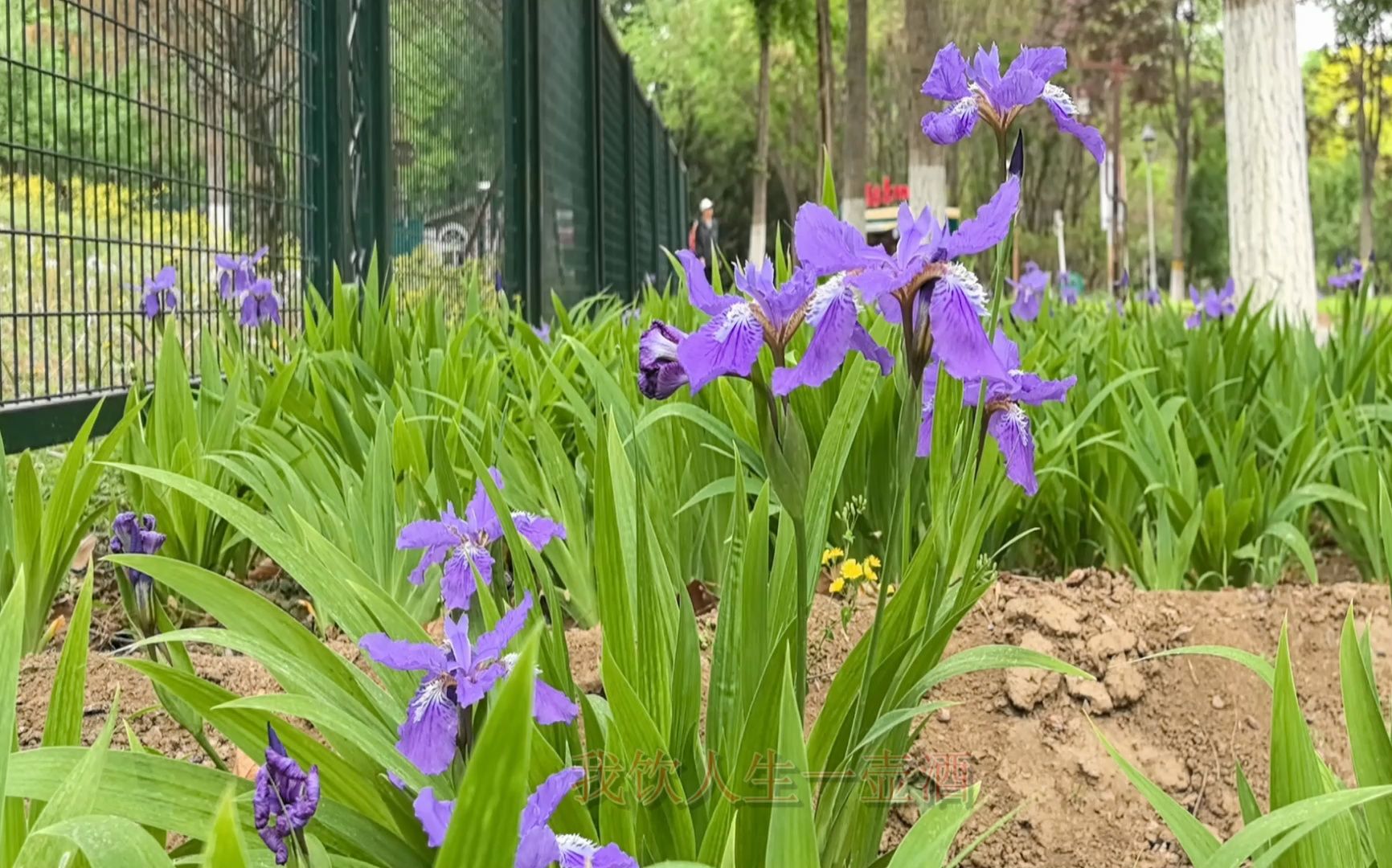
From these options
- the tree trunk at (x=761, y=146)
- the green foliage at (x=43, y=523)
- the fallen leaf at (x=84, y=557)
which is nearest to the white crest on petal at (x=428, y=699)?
the green foliage at (x=43, y=523)

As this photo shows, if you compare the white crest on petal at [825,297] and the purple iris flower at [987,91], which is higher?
the purple iris flower at [987,91]

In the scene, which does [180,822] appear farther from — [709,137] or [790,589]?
[709,137]

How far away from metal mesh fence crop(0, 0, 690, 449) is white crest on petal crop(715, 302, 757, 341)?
1983mm

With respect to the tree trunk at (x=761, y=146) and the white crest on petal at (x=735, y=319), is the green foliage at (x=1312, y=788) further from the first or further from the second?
the tree trunk at (x=761, y=146)

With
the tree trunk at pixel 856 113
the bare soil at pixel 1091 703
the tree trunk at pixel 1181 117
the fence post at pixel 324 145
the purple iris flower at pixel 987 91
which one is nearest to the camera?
the purple iris flower at pixel 987 91

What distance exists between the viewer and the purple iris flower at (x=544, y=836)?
2.21ft

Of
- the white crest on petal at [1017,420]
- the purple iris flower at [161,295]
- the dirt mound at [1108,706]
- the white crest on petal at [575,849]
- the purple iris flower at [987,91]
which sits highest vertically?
the purple iris flower at [161,295]

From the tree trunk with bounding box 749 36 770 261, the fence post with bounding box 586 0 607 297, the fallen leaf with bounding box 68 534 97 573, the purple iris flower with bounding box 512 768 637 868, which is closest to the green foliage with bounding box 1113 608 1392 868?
the purple iris flower with bounding box 512 768 637 868

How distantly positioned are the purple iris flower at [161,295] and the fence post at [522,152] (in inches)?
130

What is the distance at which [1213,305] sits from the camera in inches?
171

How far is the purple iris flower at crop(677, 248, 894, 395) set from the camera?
897 mm

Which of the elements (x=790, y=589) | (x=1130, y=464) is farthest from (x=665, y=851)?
(x=1130, y=464)

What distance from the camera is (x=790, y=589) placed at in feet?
3.84

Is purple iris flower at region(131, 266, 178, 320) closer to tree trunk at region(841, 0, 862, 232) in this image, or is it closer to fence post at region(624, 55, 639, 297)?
tree trunk at region(841, 0, 862, 232)
